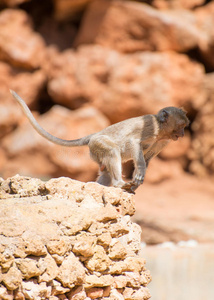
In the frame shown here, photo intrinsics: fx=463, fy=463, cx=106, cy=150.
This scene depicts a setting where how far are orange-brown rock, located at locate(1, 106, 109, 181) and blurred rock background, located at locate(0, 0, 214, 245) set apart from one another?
34 mm

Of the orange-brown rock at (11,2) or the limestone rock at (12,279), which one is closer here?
the limestone rock at (12,279)

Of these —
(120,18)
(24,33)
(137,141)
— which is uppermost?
(137,141)

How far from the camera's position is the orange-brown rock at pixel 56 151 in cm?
1539

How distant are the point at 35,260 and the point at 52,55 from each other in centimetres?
1360

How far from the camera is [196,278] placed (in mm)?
8141

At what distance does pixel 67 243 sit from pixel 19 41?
13216 millimetres

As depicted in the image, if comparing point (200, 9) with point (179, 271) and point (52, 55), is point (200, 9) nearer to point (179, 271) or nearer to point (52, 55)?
point (52, 55)

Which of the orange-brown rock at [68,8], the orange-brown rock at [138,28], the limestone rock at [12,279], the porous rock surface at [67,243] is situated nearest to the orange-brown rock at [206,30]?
the orange-brown rock at [138,28]

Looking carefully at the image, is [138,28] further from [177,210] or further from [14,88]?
[177,210]

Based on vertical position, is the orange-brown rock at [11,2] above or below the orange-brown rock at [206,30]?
below

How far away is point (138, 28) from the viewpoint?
15.8 metres

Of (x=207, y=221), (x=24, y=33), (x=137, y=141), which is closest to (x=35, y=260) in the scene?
(x=137, y=141)

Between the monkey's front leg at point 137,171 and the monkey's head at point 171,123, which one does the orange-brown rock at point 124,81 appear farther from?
the monkey's front leg at point 137,171

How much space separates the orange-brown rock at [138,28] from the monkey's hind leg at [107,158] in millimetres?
9807
